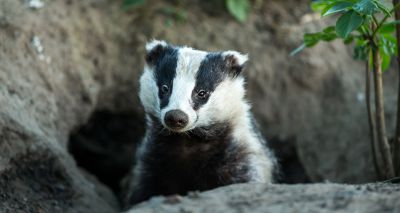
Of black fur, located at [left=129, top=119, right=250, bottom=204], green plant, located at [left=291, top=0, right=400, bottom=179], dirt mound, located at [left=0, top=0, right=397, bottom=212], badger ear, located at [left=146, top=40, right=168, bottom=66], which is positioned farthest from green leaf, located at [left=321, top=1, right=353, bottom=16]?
dirt mound, located at [left=0, top=0, right=397, bottom=212]

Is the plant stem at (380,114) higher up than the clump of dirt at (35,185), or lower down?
lower down

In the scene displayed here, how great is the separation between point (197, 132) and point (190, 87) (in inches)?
14.6

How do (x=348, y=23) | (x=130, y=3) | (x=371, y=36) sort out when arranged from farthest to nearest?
(x=130, y=3)
(x=371, y=36)
(x=348, y=23)

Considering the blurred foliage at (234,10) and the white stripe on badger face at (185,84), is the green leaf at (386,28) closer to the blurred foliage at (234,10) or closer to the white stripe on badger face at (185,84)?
the white stripe on badger face at (185,84)

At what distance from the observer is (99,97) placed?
582 centimetres

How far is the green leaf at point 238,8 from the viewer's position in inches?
231

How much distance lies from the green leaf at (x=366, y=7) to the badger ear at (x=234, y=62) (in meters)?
1.24

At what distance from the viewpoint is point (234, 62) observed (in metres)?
4.45

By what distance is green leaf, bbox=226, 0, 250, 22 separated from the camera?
5871 mm

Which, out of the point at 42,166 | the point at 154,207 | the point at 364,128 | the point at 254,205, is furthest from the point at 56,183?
the point at 364,128

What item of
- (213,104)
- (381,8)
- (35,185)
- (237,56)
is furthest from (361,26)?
(35,185)

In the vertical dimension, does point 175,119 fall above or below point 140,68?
below

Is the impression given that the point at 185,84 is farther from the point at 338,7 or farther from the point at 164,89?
the point at 338,7

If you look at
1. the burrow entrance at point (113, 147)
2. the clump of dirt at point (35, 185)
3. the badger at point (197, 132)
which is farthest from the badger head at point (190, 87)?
the burrow entrance at point (113, 147)
